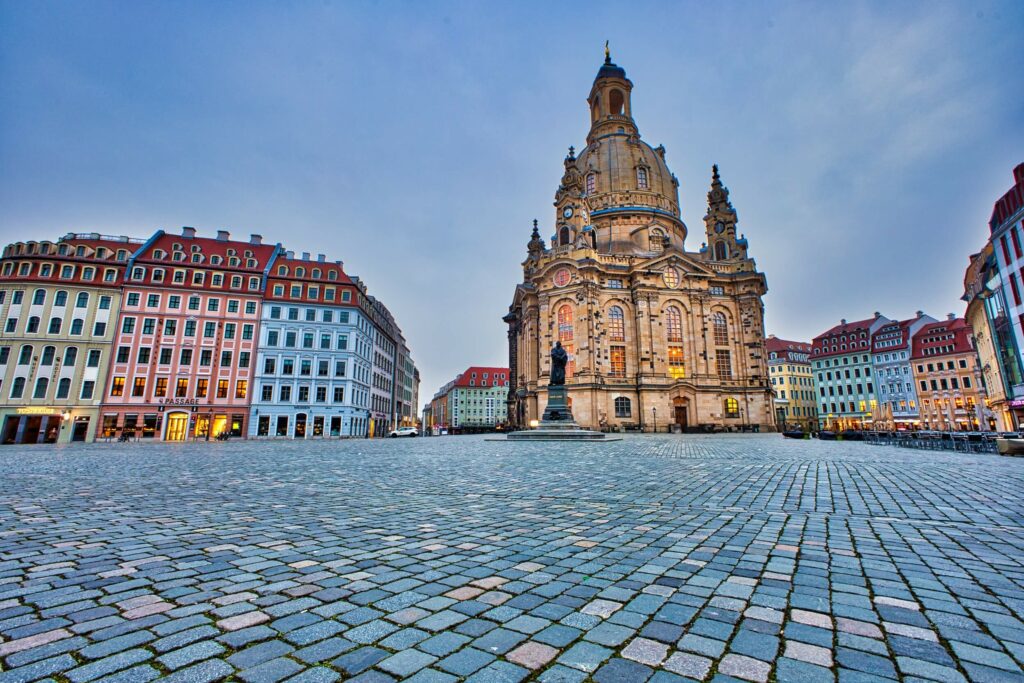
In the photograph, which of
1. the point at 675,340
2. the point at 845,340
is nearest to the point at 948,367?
the point at 845,340

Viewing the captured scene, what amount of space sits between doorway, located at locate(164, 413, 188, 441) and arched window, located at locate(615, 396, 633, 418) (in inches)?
1542

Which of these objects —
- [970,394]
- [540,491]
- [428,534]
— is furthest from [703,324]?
[428,534]

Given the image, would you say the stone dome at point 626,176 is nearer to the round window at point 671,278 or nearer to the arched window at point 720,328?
the round window at point 671,278

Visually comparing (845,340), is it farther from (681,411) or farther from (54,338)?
(54,338)

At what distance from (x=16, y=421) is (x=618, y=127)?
231 ft

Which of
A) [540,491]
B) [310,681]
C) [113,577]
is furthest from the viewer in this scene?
[540,491]

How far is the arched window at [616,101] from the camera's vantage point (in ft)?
229

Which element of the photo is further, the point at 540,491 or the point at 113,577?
the point at 540,491

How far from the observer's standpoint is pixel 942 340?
67625mm

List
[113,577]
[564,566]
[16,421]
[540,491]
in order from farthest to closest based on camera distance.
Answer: [16,421] → [540,491] → [564,566] → [113,577]

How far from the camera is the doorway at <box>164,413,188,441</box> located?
40.2 m

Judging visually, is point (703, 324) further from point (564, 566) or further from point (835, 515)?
point (564, 566)

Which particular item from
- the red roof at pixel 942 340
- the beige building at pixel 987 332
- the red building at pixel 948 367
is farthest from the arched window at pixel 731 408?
the red roof at pixel 942 340

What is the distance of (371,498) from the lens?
7.07 m
